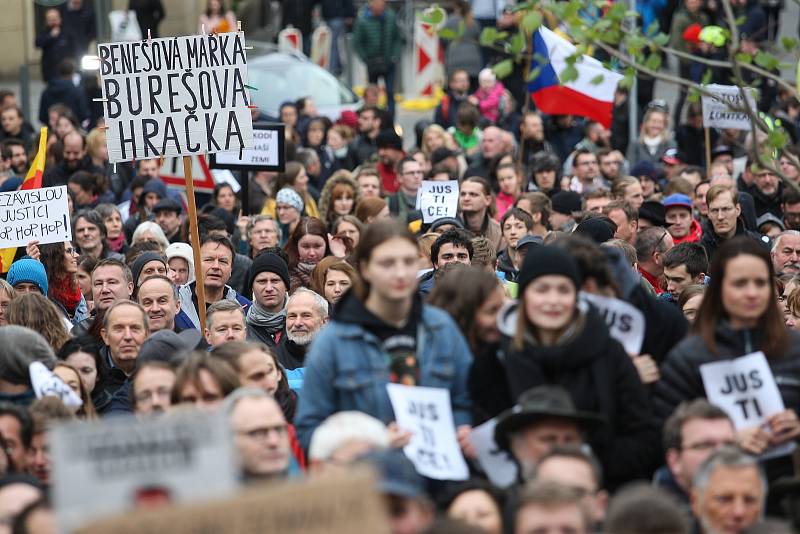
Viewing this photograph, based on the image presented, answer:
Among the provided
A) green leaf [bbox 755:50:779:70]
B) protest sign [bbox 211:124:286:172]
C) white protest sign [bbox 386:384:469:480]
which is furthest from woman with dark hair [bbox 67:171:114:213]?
white protest sign [bbox 386:384:469:480]

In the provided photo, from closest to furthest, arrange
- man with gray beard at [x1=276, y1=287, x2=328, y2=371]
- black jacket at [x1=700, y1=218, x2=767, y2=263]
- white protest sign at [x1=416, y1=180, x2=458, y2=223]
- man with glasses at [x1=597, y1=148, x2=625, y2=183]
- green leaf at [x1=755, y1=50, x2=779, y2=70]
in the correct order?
green leaf at [x1=755, y1=50, x2=779, y2=70], man with gray beard at [x1=276, y1=287, x2=328, y2=371], black jacket at [x1=700, y1=218, x2=767, y2=263], white protest sign at [x1=416, y1=180, x2=458, y2=223], man with glasses at [x1=597, y1=148, x2=625, y2=183]

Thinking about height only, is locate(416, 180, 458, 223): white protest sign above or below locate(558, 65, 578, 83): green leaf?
below

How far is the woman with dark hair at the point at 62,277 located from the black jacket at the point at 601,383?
5.93 metres

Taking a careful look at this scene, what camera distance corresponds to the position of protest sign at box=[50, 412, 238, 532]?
4.72 meters

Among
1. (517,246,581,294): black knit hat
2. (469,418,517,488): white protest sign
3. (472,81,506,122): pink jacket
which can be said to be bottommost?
(469,418,517,488): white protest sign

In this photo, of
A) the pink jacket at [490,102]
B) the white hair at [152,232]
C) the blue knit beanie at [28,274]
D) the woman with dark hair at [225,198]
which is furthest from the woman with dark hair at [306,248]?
the pink jacket at [490,102]

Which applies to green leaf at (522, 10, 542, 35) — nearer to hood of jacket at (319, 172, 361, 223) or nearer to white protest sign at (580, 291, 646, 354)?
white protest sign at (580, 291, 646, 354)

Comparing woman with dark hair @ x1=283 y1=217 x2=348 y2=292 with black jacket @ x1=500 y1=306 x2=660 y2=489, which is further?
woman with dark hair @ x1=283 y1=217 x2=348 y2=292

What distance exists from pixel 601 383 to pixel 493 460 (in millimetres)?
533

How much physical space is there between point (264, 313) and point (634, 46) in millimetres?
3377

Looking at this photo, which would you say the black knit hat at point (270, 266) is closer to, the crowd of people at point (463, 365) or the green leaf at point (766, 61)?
the crowd of people at point (463, 365)

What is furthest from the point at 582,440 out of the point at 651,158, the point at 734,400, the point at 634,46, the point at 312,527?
the point at 651,158

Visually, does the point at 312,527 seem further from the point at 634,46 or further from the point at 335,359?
the point at 634,46

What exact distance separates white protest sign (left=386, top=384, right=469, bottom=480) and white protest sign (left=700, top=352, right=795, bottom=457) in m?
1.00
